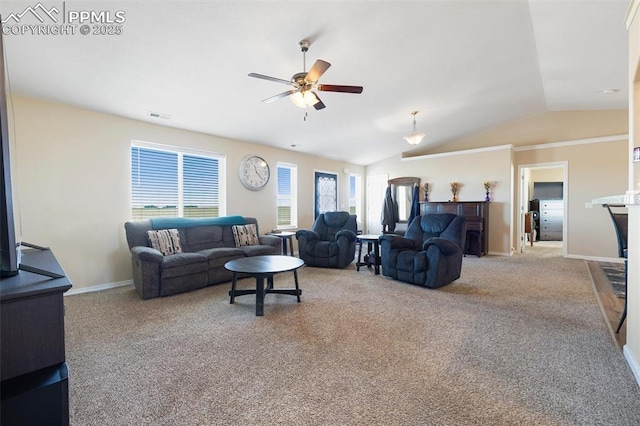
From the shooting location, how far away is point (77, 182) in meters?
3.66

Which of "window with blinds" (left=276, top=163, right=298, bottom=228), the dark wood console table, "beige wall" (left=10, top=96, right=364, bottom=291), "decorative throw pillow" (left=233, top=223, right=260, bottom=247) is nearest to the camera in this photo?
the dark wood console table

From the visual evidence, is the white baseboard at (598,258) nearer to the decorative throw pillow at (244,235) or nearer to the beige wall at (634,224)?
the beige wall at (634,224)

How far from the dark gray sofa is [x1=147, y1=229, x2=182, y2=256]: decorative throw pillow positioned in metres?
0.09

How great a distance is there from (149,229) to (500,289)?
4935 mm

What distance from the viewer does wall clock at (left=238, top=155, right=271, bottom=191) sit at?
546 cm

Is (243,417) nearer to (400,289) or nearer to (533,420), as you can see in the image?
(533,420)

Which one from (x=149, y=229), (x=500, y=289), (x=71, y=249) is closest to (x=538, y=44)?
(x=500, y=289)

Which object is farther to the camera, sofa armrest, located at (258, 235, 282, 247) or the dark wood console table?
sofa armrest, located at (258, 235, 282, 247)

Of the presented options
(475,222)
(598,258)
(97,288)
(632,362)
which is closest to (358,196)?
(475,222)

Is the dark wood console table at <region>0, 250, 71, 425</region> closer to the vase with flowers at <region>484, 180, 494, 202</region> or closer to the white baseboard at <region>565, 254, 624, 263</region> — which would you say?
the vase with flowers at <region>484, 180, 494, 202</region>

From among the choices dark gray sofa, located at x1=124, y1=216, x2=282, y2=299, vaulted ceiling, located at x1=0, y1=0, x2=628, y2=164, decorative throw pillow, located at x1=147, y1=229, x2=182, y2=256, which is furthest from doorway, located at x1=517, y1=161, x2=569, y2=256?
decorative throw pillow, located at x1=147, y1=229, x2=182, y2=256

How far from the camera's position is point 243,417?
1.54 meters

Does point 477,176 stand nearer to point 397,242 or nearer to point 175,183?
point 397,242

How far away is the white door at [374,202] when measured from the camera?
8.61 metres
